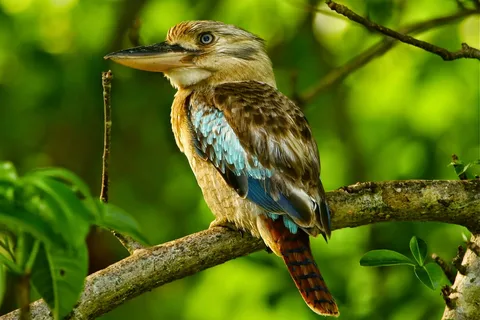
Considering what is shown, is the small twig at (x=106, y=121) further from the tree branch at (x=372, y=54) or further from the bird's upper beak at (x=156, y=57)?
the tree branch at (x=372, y=54)

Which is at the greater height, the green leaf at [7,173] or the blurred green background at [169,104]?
the blurred green background at [169,104]

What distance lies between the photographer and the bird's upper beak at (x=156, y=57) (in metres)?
4.75

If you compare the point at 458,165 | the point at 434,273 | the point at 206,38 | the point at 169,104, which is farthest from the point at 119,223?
the point at 169,104

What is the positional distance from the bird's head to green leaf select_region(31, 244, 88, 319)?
295 centimetres

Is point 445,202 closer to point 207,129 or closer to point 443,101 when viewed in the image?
point 207,129

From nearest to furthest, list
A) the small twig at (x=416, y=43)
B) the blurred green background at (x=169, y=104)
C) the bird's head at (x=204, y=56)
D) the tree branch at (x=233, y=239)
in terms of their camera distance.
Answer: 1. the tree branch at (x=233, y=239)
2. the small twig at (x=416, y=43)
3. the bird's head at (x=204, y=56)
4. the blurred green background at (x=169, y=104)

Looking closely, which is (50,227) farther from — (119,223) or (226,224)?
(226,224)

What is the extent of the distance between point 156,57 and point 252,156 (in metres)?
1.10

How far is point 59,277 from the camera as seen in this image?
6.12ft

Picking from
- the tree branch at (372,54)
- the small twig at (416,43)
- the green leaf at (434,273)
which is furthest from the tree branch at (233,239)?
the tree branch at (372,54)

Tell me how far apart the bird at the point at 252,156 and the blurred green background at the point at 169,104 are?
1.53m

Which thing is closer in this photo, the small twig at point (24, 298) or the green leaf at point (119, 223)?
the small twig at point (24, 298)

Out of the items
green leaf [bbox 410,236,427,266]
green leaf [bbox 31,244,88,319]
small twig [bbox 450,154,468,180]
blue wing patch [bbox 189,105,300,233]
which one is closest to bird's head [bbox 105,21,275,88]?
blue wing patch [bbox 189,105,300,233]

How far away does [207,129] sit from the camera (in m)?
4.30
